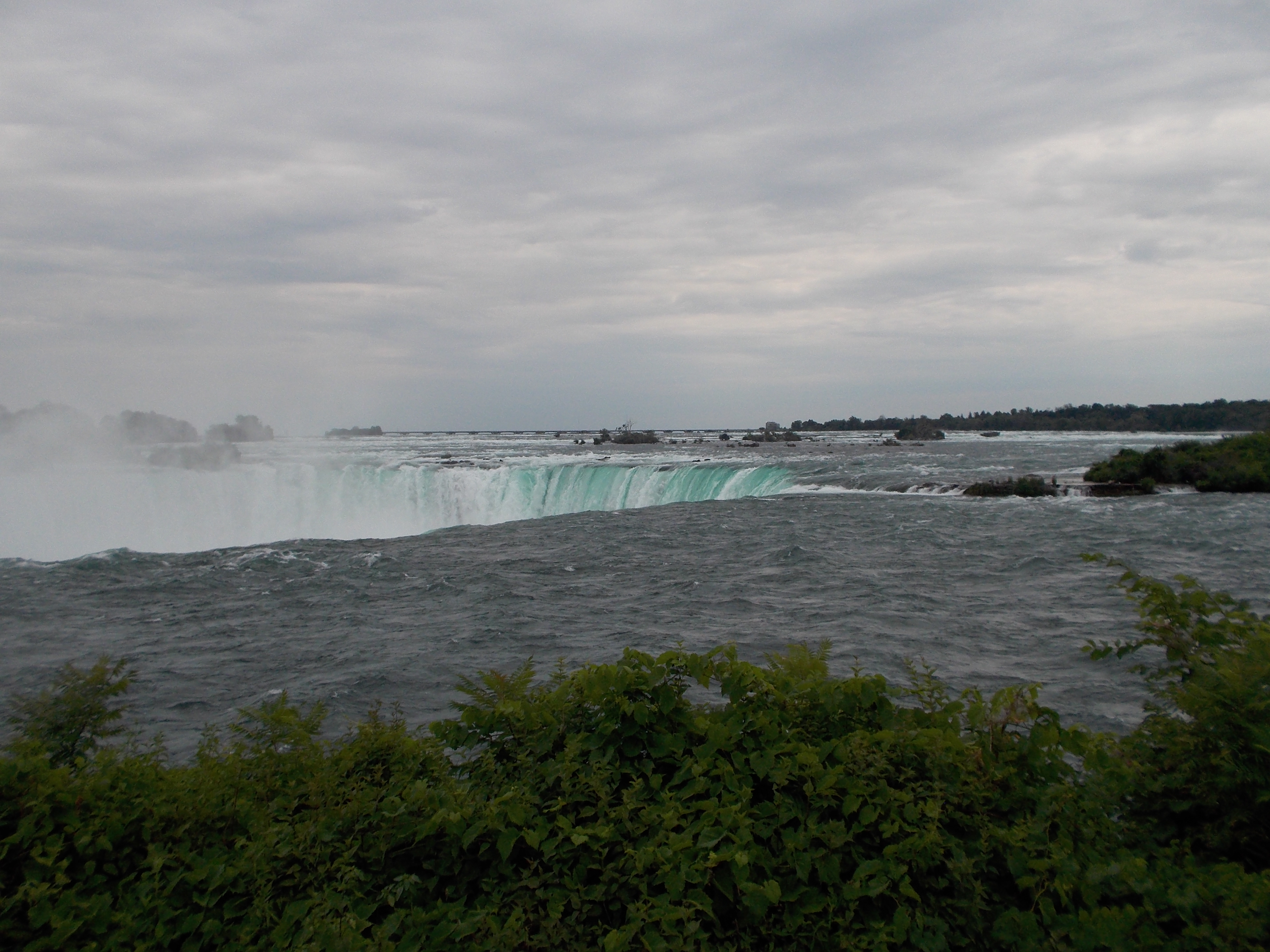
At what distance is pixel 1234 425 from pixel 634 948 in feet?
294

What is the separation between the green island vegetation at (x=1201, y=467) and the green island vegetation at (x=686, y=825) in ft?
84.8

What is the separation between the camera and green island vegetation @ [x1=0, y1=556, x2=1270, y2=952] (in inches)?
122

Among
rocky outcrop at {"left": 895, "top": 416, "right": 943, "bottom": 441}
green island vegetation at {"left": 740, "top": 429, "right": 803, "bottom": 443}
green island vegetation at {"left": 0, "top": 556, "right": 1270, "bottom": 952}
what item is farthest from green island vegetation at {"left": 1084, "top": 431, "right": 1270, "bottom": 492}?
rocky outcrop at {"left": 895, "top": 416, "right": 943, "bottom": 441}

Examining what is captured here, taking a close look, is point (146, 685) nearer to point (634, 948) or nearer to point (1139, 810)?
point (634, 948)

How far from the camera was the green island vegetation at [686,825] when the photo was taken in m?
3.11

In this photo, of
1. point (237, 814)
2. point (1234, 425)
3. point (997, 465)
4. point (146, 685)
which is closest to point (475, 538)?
point (146, 685)

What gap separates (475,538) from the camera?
21.7 meters

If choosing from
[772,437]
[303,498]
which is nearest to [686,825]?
[303,498]

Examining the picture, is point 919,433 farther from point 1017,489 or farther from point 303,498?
point 303,498

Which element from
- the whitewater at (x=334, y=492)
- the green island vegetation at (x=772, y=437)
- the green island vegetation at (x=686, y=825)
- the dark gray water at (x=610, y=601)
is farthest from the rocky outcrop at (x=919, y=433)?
the green island vegetation at (x=686, y=825)

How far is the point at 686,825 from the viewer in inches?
138

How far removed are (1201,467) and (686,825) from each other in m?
29.1

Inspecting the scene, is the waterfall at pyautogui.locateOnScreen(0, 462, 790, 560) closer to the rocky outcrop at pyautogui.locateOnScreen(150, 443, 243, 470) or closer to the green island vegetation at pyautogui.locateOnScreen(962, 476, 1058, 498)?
the rocky outcrop at pyautogui.locateOnScreen(150, 443, 243, 470)

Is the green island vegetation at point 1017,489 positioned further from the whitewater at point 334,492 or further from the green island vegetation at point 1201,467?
the green island vegetation at point 1201,467
